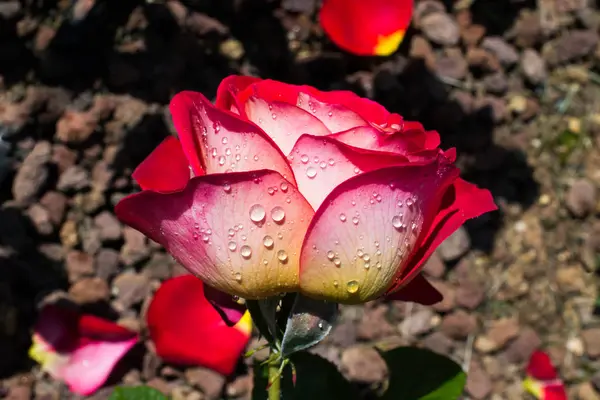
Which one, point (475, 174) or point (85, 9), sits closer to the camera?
point (85, 9)

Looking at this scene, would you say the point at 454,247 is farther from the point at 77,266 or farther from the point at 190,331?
the point at 77,266

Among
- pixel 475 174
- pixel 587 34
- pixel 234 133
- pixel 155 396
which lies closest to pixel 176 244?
pixel 234 133

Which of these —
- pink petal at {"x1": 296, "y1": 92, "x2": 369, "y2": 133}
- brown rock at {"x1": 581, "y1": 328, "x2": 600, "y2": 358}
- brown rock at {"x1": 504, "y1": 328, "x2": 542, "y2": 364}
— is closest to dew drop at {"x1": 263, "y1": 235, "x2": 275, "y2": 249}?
pink petal at {"x1": 296, "y1": 92, "x2": 369, "y2": 133}

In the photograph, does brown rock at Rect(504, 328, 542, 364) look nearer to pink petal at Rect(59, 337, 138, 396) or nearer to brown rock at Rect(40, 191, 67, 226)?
pink petal at Rect(59, 337, 138, 396)

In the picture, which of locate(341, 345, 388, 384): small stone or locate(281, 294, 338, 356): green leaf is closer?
locate(281, 294, 338, 356): green leaf

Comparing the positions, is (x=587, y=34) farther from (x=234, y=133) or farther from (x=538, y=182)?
(x=234, y=133)
